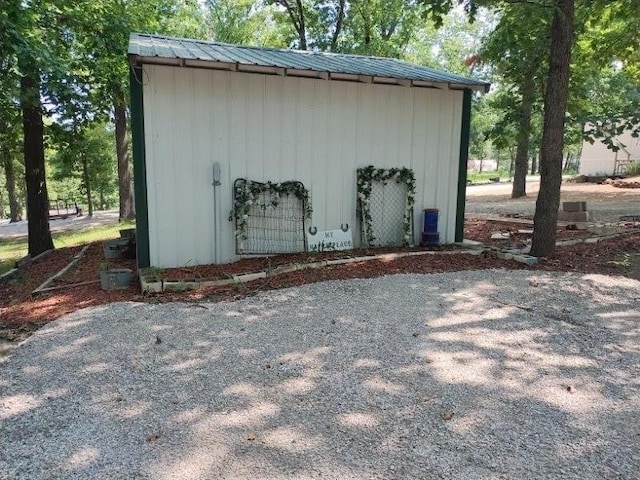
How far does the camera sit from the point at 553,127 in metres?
6.00

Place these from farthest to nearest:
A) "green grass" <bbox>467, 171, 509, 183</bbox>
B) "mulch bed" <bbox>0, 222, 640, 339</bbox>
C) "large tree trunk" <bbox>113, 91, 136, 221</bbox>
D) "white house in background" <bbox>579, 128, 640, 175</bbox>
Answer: "green grass" <bbox>467, 171, 509, 183</bbox>
"white house in background" <bbox>579, 128, 640, 175</bbox>
"large tree trunk" <bbox>113, 91, 136, 221</bbox>
"mulch bed" <bbox>0, 222, 640, 339</bbox>

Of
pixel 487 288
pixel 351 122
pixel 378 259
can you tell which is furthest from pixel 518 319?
pixel 351 122

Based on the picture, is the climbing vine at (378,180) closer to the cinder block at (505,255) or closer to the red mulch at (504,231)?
the cinder block at (505,255)

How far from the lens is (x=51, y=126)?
964 centimetres

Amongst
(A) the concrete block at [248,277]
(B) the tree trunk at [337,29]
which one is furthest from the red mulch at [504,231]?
(B) the tree trunk at [337,29]

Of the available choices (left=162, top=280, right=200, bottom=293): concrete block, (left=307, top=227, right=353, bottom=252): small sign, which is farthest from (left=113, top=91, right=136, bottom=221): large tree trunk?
(left=162, top=280, right=200, bottom=293): concrete block

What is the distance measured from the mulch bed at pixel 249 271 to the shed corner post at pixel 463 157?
41.2 inches

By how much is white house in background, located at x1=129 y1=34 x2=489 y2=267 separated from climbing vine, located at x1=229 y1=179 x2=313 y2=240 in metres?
0.09

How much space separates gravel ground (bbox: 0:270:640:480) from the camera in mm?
2205

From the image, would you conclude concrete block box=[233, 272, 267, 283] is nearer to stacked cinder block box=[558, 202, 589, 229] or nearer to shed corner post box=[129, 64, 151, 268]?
shed corner post box=[129, 64, 151, 268]

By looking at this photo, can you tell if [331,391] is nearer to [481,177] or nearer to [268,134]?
[268,134]

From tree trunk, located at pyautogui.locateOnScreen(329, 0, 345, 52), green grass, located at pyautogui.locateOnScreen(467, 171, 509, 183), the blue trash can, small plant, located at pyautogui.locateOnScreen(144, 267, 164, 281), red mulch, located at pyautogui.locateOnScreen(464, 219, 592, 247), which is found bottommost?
small plant, located at pyautogui.locateOnScreen(144, 267, 164, 281)

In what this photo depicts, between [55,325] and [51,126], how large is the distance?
23.1 feet

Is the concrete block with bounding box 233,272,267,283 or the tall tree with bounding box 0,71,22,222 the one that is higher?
the tall tree with bounding box 0,71,22,222
